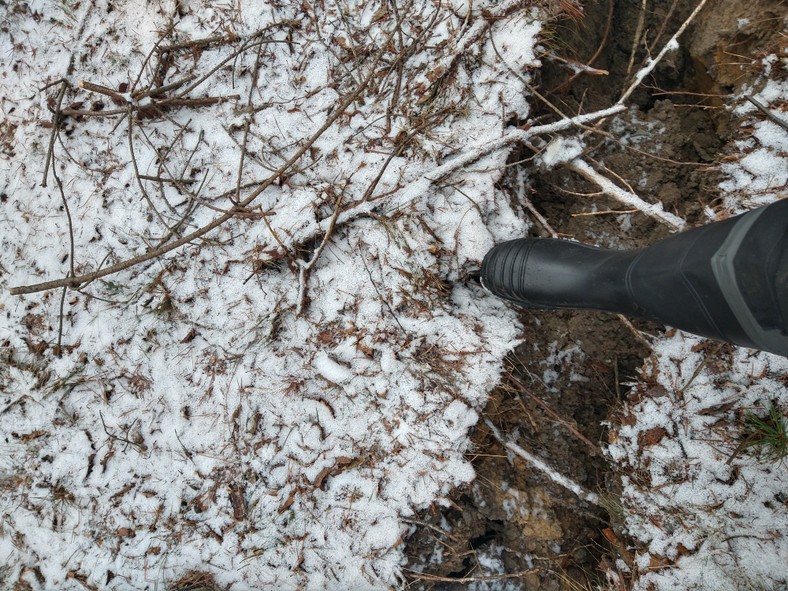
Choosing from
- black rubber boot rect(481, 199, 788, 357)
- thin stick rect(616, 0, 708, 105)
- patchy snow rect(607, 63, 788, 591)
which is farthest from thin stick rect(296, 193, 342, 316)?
patchy snow rect(607, 63, 788, 591)

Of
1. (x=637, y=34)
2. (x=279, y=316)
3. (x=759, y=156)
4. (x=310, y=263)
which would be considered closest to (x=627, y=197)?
(x=759, y=156)

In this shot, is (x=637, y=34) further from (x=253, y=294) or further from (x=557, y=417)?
(x=253, y=294)

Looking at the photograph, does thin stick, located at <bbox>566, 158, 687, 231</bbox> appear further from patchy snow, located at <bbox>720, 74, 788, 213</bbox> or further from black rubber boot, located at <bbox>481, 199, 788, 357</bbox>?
black rubber boot, located at <bbox>481, 199, 788, 357</bbox>

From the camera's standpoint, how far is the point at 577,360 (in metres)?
2.09

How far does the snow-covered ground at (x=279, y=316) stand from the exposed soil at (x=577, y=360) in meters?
0.12

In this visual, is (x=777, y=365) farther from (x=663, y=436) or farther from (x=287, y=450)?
(x=287, y=450)

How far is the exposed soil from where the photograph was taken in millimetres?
2025

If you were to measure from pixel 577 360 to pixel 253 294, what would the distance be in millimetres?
1404

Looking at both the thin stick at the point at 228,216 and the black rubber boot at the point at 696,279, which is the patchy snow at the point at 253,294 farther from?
the black rubber boot at the point at 696,279

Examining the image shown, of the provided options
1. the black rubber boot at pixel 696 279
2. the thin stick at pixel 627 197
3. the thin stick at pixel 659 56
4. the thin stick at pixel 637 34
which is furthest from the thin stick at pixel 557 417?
the thin stick at pixel 637 34

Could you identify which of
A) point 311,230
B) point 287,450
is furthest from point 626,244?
point 287,450

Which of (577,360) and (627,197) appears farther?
(577,360)

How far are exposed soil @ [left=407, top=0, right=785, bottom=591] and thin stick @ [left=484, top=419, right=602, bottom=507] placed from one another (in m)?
0.03

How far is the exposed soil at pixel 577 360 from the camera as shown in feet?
6.64
